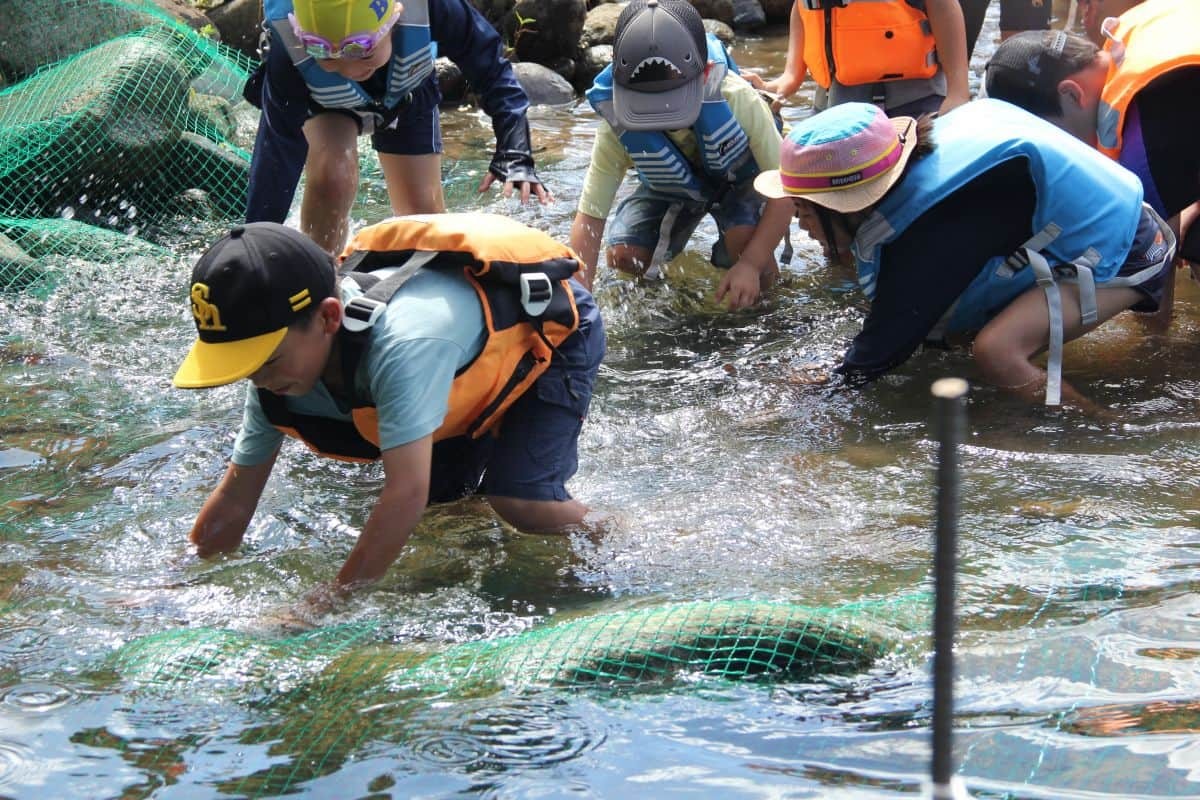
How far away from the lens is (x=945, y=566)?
110 centimetres

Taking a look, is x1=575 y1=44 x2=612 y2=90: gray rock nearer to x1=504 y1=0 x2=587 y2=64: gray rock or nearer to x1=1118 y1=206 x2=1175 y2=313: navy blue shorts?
x1=504 y1=0 x2=587 y2=64: gray rock

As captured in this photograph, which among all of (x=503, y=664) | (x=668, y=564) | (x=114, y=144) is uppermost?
(x=114, y=144)

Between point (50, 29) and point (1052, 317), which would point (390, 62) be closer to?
point (1052, 317)

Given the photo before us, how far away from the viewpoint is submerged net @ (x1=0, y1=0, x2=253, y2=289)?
5.72m

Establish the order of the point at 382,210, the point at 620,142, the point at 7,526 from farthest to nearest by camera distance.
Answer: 1. the point at 382,210
2. the point at 620,142
3. the point at 7,526

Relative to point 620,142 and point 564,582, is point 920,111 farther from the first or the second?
point 564,582

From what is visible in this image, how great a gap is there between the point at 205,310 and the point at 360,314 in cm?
31

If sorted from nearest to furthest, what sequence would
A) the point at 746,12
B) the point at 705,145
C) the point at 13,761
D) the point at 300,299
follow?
the point at 13,761 < the point at 300,299 < the point at 705,145 < the point at 746,12

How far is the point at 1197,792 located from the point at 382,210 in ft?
16.1

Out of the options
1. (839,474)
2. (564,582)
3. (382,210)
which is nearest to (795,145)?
(839,474)

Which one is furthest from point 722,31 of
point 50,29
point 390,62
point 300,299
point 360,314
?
point 300,299

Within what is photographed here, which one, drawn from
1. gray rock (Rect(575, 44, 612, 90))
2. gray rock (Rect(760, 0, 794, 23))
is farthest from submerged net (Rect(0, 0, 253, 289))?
gray rock (Rect(760, 0, 794, 23))

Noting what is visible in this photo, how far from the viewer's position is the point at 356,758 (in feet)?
7.63

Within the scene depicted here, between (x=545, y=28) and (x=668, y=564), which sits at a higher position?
(x=545, y=28)
